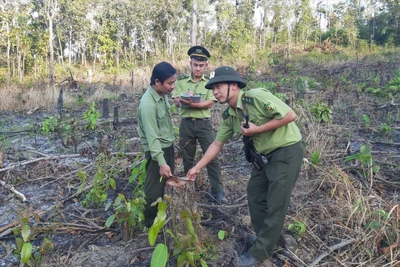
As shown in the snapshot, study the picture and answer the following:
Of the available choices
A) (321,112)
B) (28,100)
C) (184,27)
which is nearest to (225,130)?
(321,112)

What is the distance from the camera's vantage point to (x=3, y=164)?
467 cm

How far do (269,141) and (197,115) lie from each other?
4.53ft

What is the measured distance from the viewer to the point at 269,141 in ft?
7.93

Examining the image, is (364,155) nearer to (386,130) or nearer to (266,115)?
(266,115)

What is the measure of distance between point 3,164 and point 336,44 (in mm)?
25289

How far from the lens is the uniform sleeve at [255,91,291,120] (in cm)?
226

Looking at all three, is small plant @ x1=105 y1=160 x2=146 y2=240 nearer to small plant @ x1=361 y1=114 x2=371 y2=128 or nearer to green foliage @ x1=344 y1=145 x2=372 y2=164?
Answer: green foliage @ x1=344 y1=145 x2=372 y2=164

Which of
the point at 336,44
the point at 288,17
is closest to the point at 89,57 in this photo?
the point at 288,17

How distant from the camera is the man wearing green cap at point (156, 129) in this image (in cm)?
268

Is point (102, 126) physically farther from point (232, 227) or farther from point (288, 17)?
point (288, 17)

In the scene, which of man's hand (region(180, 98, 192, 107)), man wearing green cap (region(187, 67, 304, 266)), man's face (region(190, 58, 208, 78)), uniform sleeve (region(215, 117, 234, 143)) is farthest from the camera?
man's face (region(190, 58, 208, 78))

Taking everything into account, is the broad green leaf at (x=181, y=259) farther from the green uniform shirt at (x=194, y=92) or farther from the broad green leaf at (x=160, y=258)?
the green uniform shirt at (x=194, y=92)

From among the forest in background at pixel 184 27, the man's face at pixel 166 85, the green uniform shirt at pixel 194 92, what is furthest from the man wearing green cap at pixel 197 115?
the forest in background at pixel 184 27

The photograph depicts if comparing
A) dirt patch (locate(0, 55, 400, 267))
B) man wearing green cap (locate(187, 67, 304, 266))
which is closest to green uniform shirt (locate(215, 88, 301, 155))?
man wearing green cap (locate(187, 67, 304, 266))
